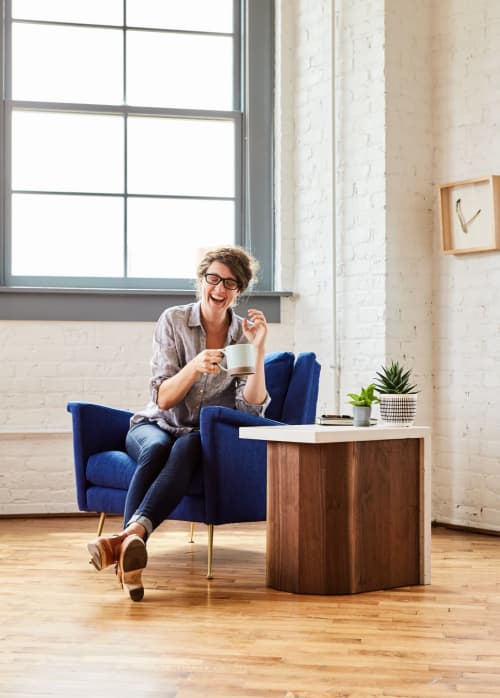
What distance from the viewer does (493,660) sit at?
2.39 metres

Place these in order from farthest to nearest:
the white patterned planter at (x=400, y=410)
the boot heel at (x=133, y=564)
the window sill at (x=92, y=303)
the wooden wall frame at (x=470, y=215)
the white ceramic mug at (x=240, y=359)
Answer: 1. the window sill at (x=92, y=303)
2. the wooden wall frame at (x=470, y=215)
3. the white patterned planter at (x=400, y=410)
4. the white ceramic mug at (x=240, y=359)
5. the boot heel at (x=133, y=564)

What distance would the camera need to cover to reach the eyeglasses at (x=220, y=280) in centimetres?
359

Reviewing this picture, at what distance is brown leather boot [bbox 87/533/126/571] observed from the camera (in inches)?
120

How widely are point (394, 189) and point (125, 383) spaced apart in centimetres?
167

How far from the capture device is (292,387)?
3.85 m

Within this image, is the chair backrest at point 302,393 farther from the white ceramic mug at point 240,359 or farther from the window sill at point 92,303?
the window sill at point 92,303

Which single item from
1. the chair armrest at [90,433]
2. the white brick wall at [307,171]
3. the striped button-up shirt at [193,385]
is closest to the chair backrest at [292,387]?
the striped button-up shirt at [193,385]

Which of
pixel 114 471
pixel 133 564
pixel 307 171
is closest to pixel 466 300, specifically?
pixel 307 171

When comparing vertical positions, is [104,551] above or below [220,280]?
below

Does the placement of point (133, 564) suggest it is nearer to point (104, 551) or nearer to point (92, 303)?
point (104, 551)

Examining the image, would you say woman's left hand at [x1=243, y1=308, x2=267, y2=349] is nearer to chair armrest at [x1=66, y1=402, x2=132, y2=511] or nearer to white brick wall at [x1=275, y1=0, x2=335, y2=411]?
chair armrest at [x1=66, y1=402, x2=132, y2=511]

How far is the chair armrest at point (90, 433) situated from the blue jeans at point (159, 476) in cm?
40

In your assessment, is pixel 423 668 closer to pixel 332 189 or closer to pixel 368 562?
pixel 368 562

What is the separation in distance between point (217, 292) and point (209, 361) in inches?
14.0
